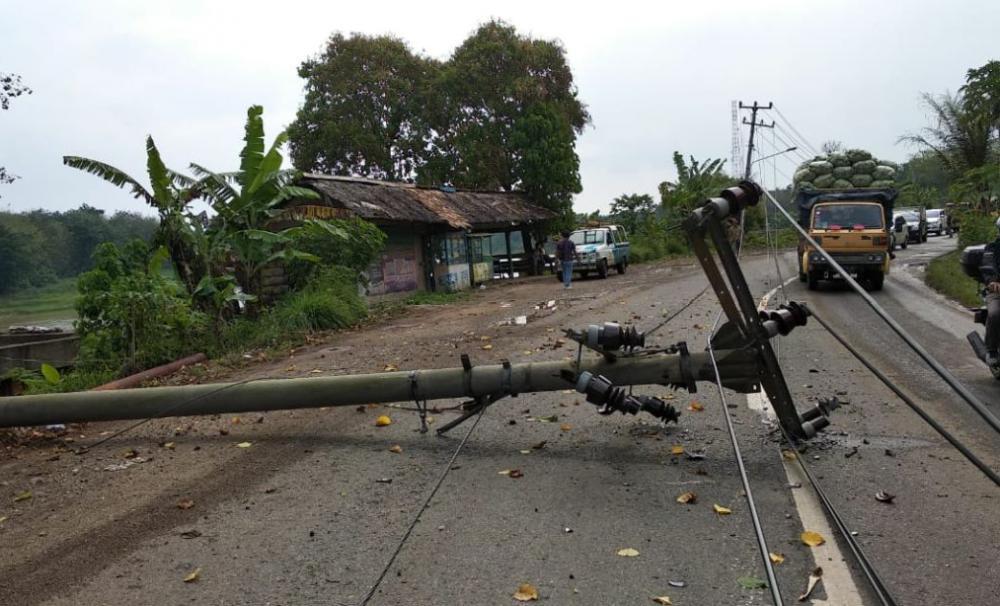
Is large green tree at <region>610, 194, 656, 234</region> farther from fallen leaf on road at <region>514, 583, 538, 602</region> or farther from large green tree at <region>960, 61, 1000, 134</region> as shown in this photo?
fallen leaf on road at <region>514, 583, 538, 602</region>

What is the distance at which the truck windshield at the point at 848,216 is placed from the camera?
18.8 meters

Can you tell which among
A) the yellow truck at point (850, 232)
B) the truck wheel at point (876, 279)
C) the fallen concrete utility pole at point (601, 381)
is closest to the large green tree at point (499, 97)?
the yellow truck at point (850, 232)

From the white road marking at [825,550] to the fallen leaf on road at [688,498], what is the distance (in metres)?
0.60

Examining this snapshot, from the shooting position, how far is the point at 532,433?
22.2 ft

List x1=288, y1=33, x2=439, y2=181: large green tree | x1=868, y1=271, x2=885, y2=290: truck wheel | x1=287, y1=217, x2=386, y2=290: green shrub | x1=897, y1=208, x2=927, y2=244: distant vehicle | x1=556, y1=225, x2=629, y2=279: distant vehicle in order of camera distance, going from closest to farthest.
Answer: x1=287, y1=217, x2=386, y2=290: green shrub < x1=868, y1=271, x2=885, y2=290: truck wheel < x1=556, y1=225, x2=629, y2=279: distant vehicle < x1=288, y1=33, x2=439, y2=181: large green tree < x1=897, y1=208, x2=927, y2=244: distant vehicle

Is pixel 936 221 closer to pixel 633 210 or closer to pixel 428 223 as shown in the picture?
pixel 633 210

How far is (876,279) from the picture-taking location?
18672mm

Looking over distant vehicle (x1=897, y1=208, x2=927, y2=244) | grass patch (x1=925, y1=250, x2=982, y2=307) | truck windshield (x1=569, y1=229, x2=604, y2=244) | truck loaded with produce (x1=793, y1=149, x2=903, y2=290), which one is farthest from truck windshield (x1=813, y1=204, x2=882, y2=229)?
distant vehicle (x1=897, y1=208, x2=927, y2=244)

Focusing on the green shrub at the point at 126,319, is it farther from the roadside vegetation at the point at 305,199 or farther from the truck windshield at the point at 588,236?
the truck windshield at the point at 588,236

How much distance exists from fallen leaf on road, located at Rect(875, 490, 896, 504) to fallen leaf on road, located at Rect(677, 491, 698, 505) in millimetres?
1097

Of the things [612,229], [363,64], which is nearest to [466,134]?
[363,64]

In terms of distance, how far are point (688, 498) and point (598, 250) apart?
25.1 metres

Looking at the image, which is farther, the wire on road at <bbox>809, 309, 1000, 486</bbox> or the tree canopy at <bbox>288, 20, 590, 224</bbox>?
the tree canopy at <bbox>288, 20, 590, 224</bbox>

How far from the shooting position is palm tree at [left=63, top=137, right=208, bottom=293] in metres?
13.1
